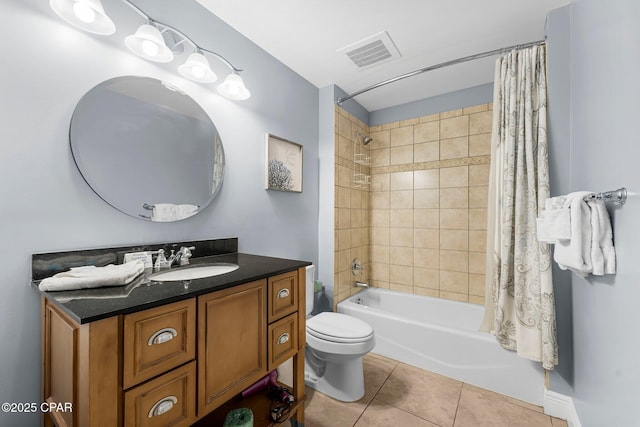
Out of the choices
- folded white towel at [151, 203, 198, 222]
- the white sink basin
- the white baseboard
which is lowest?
the white baseboard

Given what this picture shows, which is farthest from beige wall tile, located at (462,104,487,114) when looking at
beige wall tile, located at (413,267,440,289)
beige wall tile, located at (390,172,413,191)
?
beige wall tile, located at (413,267,440,289)

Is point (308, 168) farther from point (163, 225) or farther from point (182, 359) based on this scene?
point (182, 359)

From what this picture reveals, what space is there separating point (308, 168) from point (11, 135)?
5.72 ft

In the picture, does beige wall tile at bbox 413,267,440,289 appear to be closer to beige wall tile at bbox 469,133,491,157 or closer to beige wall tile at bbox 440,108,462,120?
beige wall tile at bbox 469,133,491,157

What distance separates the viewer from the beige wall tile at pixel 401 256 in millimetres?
2817

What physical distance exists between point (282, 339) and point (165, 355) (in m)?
0.53

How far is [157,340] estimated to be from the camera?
77 cm

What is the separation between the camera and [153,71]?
1.32 metres

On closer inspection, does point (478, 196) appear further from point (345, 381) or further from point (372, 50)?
point (345, 381)

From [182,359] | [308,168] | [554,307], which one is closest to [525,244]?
[554,307]

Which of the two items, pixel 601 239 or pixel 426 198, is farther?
pixel 426 198

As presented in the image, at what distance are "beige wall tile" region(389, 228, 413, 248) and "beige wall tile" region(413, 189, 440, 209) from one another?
0.29 m

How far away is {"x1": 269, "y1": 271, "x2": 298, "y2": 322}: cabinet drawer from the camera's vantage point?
1.14m

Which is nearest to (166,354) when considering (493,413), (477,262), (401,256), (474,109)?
(493,413)
